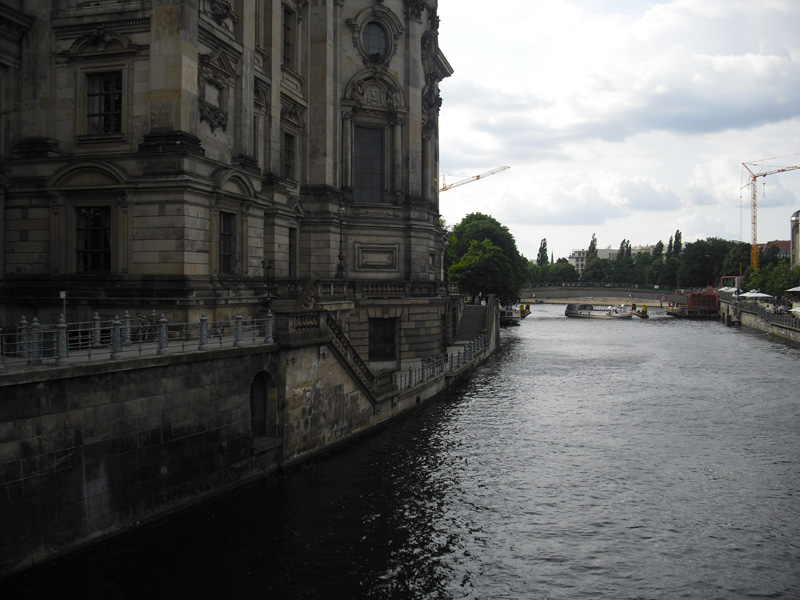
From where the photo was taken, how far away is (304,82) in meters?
37.8

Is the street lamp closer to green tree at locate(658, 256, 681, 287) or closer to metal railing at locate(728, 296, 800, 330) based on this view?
metal railing at locate(728, 296, 800, 330)

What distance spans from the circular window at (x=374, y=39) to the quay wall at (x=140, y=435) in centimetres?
2348

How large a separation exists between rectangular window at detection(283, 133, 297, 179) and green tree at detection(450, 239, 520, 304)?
180 ft

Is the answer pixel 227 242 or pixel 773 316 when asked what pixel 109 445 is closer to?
pixel 227 242

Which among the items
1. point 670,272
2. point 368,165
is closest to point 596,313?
point 670,272

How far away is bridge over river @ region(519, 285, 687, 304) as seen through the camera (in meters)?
151

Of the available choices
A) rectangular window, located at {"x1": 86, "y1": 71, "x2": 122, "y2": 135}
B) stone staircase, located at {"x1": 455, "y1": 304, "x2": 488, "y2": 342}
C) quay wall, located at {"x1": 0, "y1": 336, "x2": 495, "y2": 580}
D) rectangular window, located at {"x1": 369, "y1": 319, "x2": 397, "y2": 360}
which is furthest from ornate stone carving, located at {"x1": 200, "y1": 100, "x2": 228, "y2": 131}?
stone staircase, located at {"x1": 455, "y1": 304, "x2": 488, "y2": 342}

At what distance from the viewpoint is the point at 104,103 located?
24.6m

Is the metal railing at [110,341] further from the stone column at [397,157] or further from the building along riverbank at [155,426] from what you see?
the stone column at [397,157]

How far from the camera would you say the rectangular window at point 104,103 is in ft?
80.3

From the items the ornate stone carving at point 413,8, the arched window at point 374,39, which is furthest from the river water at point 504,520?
the ornate stone carving at point 413,8

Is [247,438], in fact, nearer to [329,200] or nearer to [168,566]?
[168,566]

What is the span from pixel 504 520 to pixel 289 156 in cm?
2320

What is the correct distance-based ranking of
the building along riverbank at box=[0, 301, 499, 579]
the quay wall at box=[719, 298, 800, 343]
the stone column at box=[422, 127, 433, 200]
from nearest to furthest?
the building along riverbank at box=[0, 301, 499, 579]
the stone column at box=[422, 127, 433, 200]
the quay wall at box=[719, 298, 800, 343]
